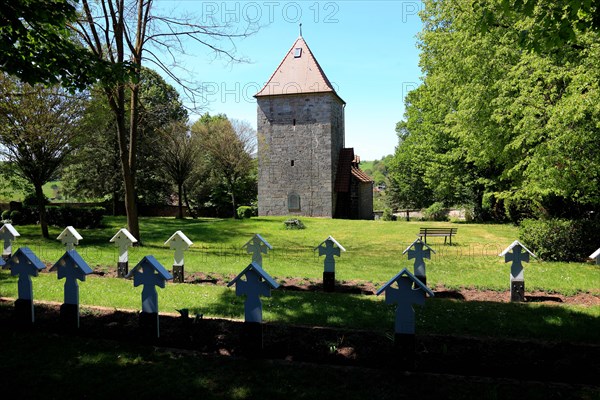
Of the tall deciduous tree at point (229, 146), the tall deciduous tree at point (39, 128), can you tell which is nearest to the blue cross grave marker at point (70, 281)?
the tall deciduous tree at point (39, 128)

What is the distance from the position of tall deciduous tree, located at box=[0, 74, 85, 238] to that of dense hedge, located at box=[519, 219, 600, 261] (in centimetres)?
1623

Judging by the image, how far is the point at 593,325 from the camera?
6.23 meters

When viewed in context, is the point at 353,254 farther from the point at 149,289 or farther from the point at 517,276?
the point at 149,289

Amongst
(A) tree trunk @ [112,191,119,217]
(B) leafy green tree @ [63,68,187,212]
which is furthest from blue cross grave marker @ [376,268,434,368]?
(A) tree trunk @ [112,191,119,217]

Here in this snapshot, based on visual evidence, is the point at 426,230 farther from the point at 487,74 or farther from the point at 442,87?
the point at 442,87

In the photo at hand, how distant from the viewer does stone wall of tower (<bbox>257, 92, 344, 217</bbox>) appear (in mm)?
31156

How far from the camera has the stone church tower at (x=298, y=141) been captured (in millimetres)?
31156

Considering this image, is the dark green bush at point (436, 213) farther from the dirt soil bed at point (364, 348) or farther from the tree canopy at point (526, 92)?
the dirt soil bed at point (364, 348)

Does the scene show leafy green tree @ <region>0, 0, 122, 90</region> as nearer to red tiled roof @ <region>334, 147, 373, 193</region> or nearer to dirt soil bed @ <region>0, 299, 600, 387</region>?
dirt soil bed @ <region>0, 299, 600, 387</region>

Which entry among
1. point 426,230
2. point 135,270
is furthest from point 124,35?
point 426,230

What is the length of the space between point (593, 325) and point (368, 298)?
3372mm

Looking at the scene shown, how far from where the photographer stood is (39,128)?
15750mm

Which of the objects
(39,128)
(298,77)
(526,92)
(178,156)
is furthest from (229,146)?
(526,92)

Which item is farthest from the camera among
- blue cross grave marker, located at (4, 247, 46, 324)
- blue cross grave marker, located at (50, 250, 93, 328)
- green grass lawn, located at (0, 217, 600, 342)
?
green grass lawn, located at (0, 217, 600, 342)
